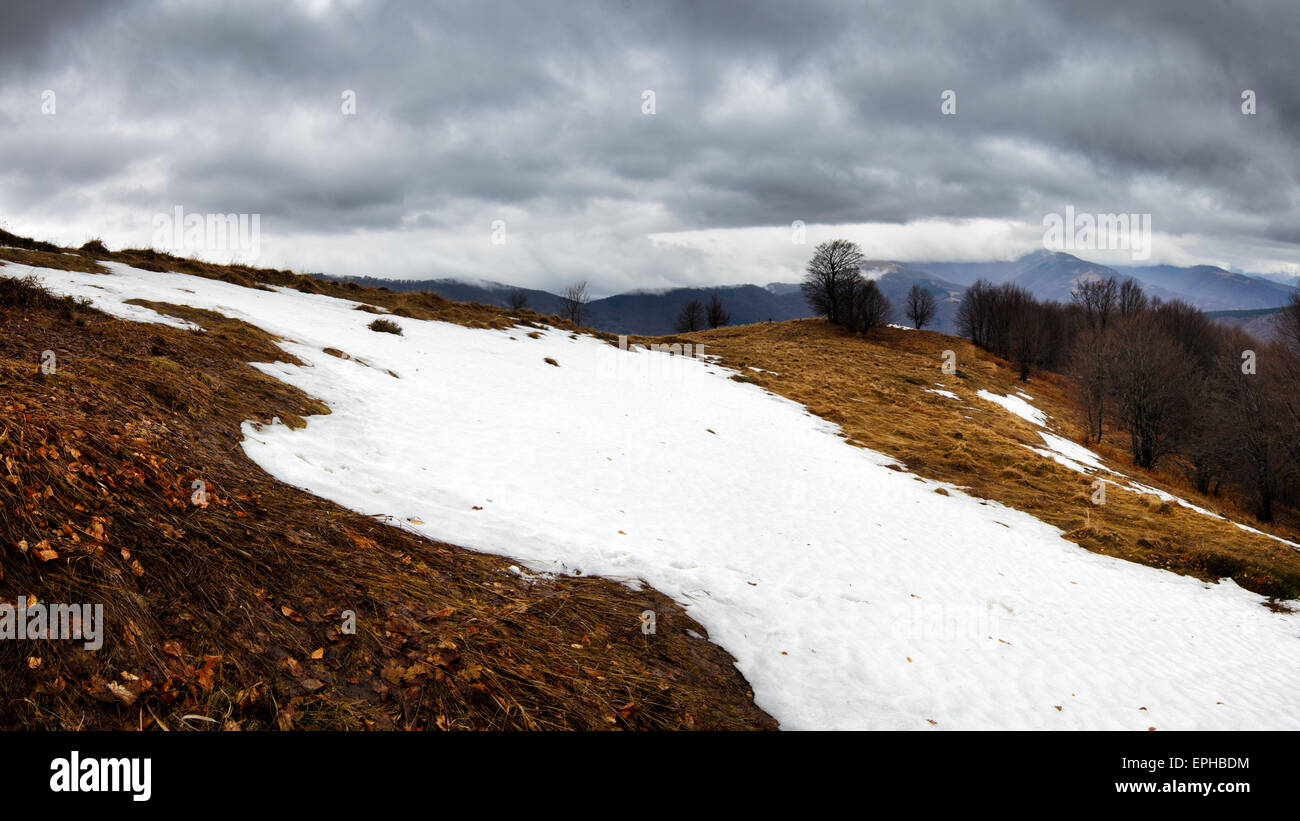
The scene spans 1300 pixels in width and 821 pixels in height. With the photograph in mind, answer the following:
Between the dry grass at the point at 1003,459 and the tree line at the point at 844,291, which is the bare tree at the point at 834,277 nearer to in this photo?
the tree line at the point at 844,291

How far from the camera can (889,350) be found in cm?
6588

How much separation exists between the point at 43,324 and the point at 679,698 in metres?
9.55

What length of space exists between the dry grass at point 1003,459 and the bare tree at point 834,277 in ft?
78.2

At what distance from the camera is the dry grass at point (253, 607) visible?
11.2 ft

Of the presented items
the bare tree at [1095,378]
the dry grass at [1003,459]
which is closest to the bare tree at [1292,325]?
the bare tree at [1095,378]

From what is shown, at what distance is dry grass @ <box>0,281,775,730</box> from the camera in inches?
134

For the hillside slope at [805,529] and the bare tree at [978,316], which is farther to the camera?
the bare tree at [978,316]

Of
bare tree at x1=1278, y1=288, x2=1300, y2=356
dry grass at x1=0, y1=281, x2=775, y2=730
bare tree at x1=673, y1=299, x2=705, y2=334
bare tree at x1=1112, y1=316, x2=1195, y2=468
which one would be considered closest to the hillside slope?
dry grass at x1=0, y1=281, x2=775, y2=730

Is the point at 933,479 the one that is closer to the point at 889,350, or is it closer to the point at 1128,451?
the point at 1128,451

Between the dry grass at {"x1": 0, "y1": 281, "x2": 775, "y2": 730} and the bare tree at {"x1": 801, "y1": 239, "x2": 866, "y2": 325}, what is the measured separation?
75903mm

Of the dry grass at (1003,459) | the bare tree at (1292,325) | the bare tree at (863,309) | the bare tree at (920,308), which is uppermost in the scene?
the bare tree at (920,308)

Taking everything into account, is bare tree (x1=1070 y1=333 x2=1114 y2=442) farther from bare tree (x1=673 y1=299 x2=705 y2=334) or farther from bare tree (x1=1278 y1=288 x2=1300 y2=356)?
bare tree (x1=673 y1=299 x2=705 y2=334)

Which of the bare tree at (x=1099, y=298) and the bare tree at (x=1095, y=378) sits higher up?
the bare tree at (x=1099, y=298)
